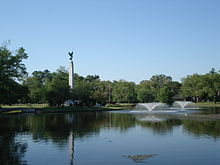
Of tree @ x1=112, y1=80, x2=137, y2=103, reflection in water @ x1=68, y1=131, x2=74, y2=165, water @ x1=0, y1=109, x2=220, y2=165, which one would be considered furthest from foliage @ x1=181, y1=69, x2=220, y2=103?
reflection in water @ x1=68, y1=131, x2=74, y2=165

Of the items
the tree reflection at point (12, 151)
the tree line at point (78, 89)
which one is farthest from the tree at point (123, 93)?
the tree reflection at point (12, 151)

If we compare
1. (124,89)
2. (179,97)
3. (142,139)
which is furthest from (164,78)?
(142,139)

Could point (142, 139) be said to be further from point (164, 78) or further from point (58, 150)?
point (164, 78)

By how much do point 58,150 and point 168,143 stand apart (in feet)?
21.6

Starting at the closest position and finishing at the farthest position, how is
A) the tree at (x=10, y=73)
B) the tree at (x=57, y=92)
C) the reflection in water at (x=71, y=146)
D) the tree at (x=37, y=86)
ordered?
the reflection in water at (x=71, y=146) < the tree at (x=10, y=73) < the tree at (x=57, y=92) < the tree at (x=37, y=86)

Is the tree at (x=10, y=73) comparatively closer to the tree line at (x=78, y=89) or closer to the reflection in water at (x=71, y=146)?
the tree line at (x=78, y=89)

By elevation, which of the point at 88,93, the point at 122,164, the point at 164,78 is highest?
the point at 164,78

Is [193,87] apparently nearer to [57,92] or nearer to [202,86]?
[202,86]

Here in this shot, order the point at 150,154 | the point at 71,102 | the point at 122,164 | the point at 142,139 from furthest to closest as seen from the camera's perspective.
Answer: the point at 71,102
the point at 142,139
the point at 150,154
the point at 122,164

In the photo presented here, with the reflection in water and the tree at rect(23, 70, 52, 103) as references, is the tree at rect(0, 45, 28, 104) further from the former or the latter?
the reflection in water

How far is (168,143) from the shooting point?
17.5 metres

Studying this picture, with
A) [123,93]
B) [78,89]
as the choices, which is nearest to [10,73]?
[78,89]

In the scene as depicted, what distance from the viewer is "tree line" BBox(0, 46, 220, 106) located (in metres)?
54.0

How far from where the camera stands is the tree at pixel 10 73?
5228 centimetres
